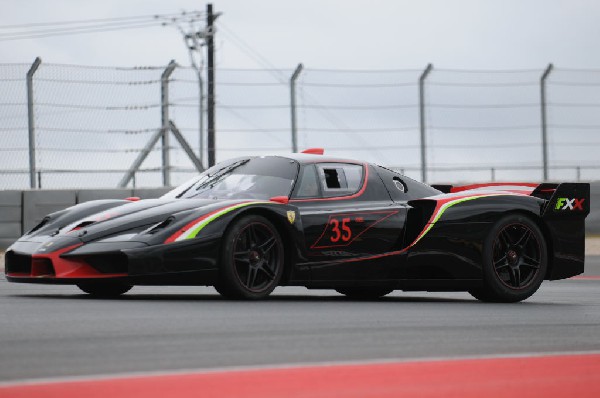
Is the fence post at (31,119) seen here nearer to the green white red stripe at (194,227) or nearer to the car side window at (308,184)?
the car side window at (308,184)

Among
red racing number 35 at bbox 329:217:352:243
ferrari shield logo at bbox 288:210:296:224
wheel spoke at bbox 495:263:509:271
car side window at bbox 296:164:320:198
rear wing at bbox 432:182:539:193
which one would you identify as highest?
car side window at bbox 296:164:320:198

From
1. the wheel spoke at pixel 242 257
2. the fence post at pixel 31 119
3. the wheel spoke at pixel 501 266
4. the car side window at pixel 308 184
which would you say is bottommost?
the wheel spoke at pixel 501 266

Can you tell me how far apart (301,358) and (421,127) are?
51.3 feet

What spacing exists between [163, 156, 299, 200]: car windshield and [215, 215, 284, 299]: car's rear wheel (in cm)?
44

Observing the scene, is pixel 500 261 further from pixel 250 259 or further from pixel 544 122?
pixel 544 122

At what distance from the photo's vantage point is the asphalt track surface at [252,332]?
18.5 feet

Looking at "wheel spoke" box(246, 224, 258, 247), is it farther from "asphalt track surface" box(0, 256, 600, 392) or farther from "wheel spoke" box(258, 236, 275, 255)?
"asphalt track surface" box(0, 256, 600, 392)

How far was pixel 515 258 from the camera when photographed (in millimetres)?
10250

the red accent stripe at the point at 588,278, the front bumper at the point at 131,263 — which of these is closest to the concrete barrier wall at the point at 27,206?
the red accent stripe at the point at 588,278

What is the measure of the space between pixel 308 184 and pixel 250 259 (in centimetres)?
95

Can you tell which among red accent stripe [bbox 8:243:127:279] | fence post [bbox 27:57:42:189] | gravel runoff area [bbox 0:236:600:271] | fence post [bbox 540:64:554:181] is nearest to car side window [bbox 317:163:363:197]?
red accent stripe [bbox 8:243:127:279]

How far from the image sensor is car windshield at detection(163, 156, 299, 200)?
9.45 metres

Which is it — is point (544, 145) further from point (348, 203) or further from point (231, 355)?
point (231, 355)

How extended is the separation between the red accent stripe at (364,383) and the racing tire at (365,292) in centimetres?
487
